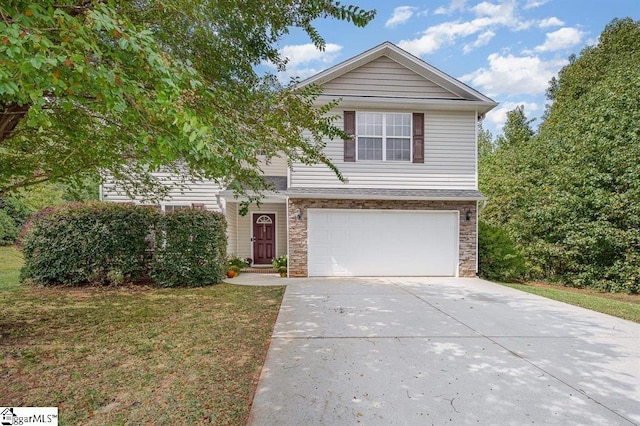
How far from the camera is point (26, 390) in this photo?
3.12 meters

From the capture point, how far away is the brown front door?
40.1 feet

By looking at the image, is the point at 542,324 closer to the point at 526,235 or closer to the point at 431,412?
the point at 431,412

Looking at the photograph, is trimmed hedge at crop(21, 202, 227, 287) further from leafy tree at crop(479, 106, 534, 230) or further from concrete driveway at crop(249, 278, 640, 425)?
leafy tree at crop(479, 106, 534, 230)

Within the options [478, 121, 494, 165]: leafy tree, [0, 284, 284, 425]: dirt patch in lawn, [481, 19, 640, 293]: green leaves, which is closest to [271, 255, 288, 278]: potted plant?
[0, 284, 284, 425]: dirt patch in lawn

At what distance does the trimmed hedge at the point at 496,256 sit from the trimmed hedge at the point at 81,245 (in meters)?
10.4

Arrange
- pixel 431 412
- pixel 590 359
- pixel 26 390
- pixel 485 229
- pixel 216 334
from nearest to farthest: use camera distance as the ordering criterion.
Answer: pixel 431 412 → pixel 26 390 → pixel 590 359 → pixel 216 334 → pixel 485 229

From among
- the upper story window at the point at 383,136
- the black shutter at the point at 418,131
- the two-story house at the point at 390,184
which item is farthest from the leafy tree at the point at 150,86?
the black shutter at the point at 418,131

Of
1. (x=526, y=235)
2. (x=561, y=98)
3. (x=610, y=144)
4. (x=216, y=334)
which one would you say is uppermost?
(x=561, y=98)

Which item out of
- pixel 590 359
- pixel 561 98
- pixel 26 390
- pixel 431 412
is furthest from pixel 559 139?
pixel 26 390

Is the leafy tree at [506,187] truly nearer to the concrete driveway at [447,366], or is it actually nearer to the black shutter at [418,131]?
the black shutter at [418,131]

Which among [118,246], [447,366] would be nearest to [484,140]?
[118,246]

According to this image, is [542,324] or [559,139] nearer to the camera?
[542,324]

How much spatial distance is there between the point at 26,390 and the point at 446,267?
31.2 ft

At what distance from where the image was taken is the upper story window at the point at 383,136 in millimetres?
9570
